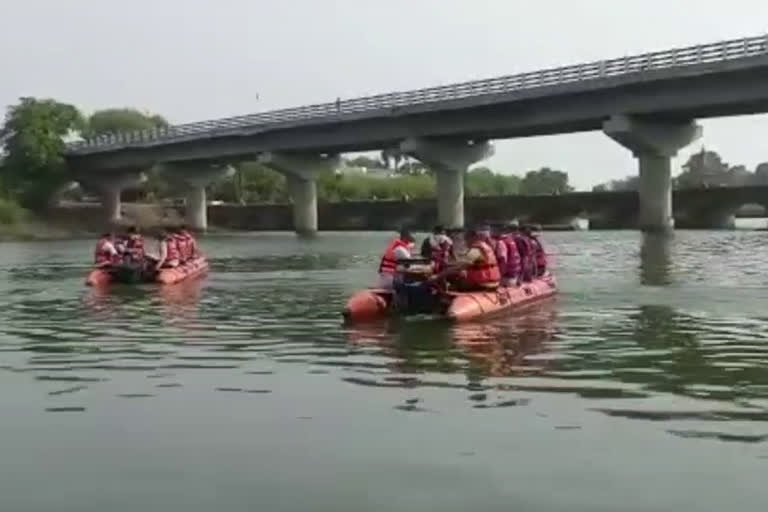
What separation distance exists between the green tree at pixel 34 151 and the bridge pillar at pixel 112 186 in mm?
2798

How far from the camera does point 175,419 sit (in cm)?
1331

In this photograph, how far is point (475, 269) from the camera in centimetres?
2333

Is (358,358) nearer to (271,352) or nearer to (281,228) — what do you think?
(271,352)

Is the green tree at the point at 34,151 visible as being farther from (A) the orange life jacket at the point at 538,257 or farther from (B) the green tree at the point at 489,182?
(A) the orange life jacket at the point at 538,257

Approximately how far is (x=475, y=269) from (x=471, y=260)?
0.98 ft

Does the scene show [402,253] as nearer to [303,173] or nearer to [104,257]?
[104,257]

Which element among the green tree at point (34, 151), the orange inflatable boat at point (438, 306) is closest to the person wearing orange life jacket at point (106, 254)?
the orange inflatable boat at point (438, 306)

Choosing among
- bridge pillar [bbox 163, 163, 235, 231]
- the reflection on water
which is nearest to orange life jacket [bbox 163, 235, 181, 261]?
the reflection on water

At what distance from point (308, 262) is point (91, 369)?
31.7m

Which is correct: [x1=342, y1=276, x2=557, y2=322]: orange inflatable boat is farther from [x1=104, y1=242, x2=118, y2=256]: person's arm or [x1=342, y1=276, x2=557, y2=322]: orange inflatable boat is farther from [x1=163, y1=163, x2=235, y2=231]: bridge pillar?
[x1=163, y1=163, x2=235, y2=231]: bridge pillar

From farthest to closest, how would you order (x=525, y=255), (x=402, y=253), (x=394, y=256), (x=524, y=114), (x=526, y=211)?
(x=526, y=211) → (x=524, y=114) → (x=525, y=255) → (x=394, y=256) → (x=402, y=253)

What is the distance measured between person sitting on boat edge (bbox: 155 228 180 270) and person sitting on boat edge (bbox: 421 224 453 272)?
11602 mm

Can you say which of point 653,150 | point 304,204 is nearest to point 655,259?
point 653,150

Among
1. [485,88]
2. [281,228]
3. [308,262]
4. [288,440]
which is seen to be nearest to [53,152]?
[281,228]
